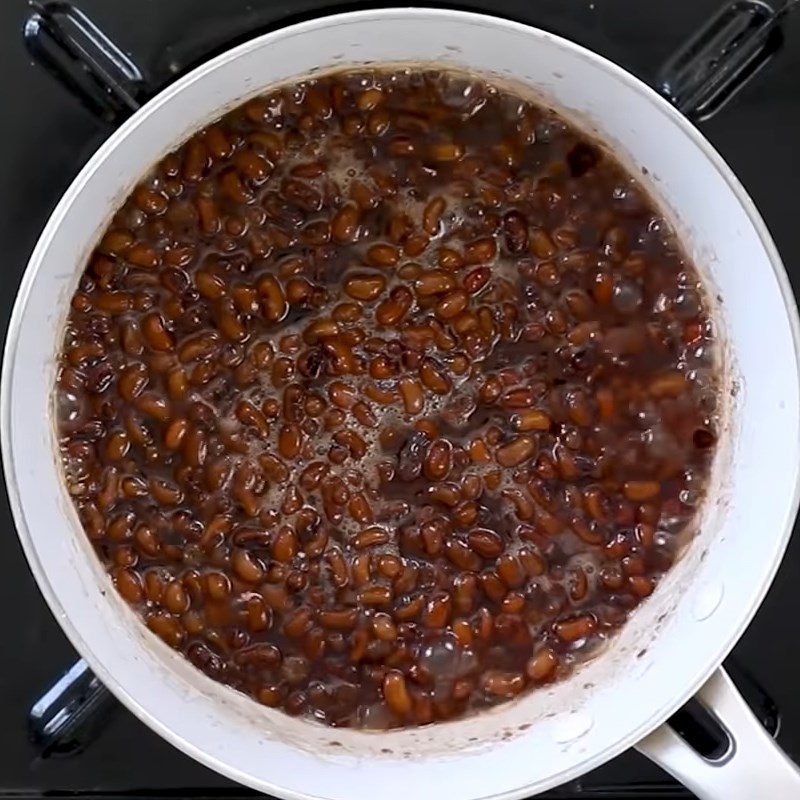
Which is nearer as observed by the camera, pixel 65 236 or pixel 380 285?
pixel 65 236

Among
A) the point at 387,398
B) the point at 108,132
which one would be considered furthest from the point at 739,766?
the point at 108,132

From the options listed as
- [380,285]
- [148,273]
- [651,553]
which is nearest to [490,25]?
[380,285]

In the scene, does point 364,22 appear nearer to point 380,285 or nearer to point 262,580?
point 380,285

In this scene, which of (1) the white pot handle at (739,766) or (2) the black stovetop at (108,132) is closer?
(1) the white pot handle at (739,766)

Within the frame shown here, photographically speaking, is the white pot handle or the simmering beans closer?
the white pot handle

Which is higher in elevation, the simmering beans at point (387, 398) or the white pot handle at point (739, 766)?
the simmering beans at point (387, 398)
